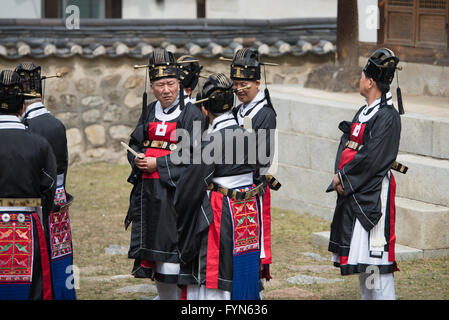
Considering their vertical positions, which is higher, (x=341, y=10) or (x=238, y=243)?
(x=341, y=10)

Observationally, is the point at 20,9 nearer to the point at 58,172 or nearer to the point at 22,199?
the point at 58,172

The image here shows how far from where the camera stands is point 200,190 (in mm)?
6176

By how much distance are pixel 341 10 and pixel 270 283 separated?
471cm

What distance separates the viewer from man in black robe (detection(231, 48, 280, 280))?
7.07 meters

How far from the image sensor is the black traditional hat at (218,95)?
20.0 ft

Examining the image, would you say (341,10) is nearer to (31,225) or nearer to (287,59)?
(287,59)

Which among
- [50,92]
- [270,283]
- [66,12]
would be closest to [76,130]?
[50,92]

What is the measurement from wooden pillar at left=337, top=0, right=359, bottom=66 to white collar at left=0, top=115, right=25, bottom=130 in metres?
6.21

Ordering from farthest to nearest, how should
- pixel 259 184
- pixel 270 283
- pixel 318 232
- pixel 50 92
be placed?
pixel 50 92
pixel 318 232
pixel 270 283
pixel 259 184

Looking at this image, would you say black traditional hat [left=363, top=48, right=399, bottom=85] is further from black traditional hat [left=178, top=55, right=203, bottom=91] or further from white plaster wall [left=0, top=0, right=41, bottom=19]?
white plaster wall [left=0, top=0, right=41, bottom=19]

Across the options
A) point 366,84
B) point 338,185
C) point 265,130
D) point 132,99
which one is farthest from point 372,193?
point 132,99

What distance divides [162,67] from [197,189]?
1125 millimetres

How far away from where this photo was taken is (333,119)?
388 inches

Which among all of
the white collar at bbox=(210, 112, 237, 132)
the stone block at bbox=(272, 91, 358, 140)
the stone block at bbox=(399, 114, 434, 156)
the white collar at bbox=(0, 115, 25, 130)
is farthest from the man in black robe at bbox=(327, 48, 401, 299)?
the stone block at bbox=(272, 91, 358, 140)
